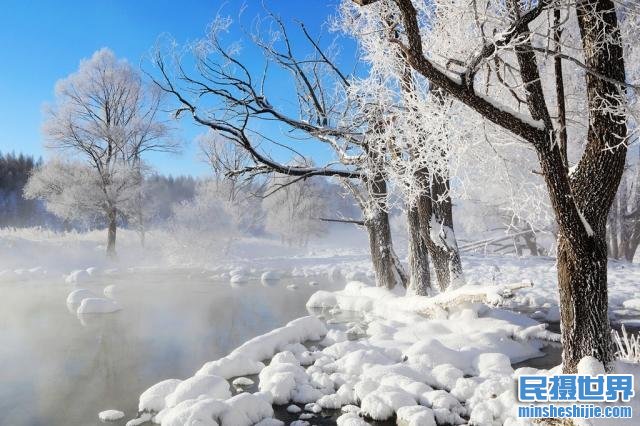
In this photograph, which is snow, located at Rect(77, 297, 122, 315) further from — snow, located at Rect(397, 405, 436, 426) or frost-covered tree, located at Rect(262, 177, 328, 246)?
frost-covered tree, located at Rect(262, 177, 328, 246)

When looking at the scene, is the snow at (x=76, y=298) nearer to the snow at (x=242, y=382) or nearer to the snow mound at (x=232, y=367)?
the snow mound at (x=232, y=367)

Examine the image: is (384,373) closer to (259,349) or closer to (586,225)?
(259,349)

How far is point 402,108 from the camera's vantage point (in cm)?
666

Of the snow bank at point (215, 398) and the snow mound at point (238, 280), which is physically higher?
the snow bank at point (215, 398)

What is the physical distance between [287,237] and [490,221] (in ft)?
58.0

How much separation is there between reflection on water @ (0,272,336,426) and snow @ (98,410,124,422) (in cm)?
8

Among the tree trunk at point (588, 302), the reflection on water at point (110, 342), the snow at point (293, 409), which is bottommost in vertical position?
the reflection on water at point (110, 342)

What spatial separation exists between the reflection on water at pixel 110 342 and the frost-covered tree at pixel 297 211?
73.9 ft

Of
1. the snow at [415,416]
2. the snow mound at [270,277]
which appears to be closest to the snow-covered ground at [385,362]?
the snow at [415,416]

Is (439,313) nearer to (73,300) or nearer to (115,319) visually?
(115,319)

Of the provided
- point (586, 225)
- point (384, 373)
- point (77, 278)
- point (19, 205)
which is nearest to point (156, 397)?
point (384, 373)

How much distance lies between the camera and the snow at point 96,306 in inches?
376

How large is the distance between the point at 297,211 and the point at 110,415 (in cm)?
3219

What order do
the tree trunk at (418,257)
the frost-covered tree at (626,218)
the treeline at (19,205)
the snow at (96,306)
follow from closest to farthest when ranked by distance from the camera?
the tree trunk at (418,257) → the snow at (96,306) → the frost-covered tree at (626,218) → the treeline at (19,205)
